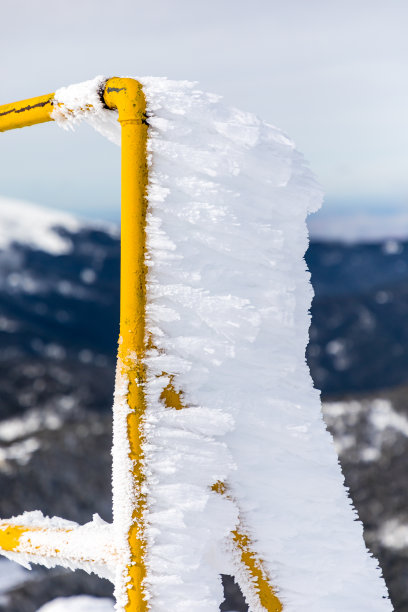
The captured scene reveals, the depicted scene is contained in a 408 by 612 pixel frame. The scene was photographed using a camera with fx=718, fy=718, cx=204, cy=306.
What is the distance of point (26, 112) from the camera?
1.24 m

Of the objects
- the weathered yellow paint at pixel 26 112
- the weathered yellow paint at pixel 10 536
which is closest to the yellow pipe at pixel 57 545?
the weathered yellow paint at pixel 10 536

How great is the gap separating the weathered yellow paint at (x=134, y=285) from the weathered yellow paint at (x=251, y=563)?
0.13m

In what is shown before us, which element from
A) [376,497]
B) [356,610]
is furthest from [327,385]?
[356,610]

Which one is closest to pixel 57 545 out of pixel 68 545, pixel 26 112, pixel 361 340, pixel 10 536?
pixel 68 545

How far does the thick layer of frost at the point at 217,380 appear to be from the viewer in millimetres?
1052

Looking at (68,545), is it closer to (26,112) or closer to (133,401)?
(133,401)

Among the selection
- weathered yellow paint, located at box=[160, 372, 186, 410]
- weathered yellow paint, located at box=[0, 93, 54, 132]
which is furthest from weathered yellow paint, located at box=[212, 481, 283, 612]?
weathered yellow paint, located at box=[0, 93, 54, 132]

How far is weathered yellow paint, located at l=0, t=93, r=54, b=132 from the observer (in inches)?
47.4

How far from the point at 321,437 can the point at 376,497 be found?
19.7 metres

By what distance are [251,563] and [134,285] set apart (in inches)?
17.7

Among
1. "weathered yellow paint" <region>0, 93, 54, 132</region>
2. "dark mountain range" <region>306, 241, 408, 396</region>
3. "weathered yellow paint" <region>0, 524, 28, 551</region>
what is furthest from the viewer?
"dark mountain range" <region>306, 241, 408, 396</region>

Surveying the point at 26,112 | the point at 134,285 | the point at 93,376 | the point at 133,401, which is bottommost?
the point at 133,401

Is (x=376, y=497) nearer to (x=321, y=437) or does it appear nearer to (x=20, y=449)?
(x=20, y=449)

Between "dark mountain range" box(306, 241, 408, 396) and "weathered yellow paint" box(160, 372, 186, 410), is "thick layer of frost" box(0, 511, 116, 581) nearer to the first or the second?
"weathered yellow paint" box(160, 372, 186, 410)
